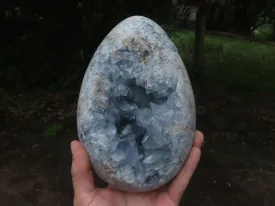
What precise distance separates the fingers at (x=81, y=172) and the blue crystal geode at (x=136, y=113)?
3cm

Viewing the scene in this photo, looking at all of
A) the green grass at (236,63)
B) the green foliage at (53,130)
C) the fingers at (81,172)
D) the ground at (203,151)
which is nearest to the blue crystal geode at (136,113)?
the fingers at (81,172)

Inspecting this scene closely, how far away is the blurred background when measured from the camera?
371 cm

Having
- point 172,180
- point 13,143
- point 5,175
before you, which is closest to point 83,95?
point 172,180

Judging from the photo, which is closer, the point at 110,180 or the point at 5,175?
the point at 110,180

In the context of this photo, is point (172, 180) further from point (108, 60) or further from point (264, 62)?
point (264, 62)

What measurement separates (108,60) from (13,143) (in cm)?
288

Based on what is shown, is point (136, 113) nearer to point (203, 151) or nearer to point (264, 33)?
point (203, 151)

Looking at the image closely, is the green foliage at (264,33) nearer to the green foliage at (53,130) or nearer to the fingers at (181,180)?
the green foliage at (53,130)

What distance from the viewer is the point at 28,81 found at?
18.4 feet

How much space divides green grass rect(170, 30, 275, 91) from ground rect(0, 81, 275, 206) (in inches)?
27.7

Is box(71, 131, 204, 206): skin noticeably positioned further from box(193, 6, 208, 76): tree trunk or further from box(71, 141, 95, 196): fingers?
box(193, 6, 208, 76): tree trunk

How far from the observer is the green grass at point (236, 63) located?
6.38m

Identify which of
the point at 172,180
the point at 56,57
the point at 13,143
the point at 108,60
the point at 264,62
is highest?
the point at 108,60

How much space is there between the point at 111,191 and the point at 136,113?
35 cm
